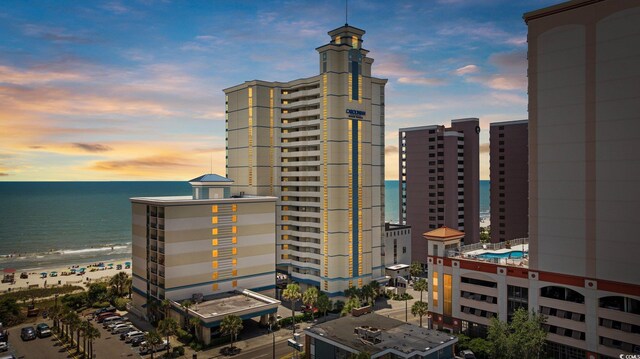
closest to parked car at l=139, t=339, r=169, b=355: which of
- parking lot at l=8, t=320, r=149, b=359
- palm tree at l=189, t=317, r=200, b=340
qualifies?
parking lot at l=8, t=320, r=149, b=359

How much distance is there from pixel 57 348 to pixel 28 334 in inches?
362

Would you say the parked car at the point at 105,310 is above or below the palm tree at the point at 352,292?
below

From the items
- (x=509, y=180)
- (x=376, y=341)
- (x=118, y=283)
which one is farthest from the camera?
(x=509, y=180)

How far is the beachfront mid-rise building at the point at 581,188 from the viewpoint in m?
54.6

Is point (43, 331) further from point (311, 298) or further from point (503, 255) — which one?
point (503, 255)

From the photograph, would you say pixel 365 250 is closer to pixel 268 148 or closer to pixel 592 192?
pixel 268 148

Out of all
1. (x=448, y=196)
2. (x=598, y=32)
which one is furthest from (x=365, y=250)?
(x=598, y=32)

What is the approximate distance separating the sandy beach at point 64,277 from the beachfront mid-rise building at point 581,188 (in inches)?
4290

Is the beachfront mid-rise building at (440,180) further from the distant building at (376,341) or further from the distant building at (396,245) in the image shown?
the distant building at (376,341)

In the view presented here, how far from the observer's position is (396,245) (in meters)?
117

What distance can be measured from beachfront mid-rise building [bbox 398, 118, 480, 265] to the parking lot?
87665 millimetres

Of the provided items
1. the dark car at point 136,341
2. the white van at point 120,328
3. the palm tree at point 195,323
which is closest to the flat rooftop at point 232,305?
the palm tree at point 195,323

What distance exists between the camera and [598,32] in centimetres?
5697

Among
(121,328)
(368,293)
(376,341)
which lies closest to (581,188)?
(376,341)
